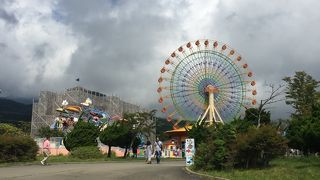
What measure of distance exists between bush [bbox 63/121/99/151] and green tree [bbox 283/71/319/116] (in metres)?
25.0

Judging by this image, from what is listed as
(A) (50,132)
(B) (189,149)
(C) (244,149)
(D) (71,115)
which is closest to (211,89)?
(B) (189,149)

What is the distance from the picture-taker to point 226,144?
1983 cm

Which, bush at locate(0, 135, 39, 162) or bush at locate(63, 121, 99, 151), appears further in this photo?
bush at locate(63, 121, 99, 151)

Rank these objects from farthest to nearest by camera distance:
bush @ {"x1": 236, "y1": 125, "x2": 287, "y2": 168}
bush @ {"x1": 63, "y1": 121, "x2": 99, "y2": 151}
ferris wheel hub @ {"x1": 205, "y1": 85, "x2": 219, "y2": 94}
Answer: ferris wheel hub @ {"x1": 205, "y1": 85, "x2": 219, "y2": 94} → bush @ {"x1": 63, "y1": 121, "x2": 99, "y2": 151} → bush @ {"x1": 236, "y1": 125, "x2": 287, "y2": 168}

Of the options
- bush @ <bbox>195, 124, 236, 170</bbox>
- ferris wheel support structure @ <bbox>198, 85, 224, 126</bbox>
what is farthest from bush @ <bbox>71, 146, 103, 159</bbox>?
ferris wheel support structure @ <bbox>198, 85, 224, 126</bbox>

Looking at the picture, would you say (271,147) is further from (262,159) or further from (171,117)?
(171,117)

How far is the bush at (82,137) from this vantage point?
154 ft

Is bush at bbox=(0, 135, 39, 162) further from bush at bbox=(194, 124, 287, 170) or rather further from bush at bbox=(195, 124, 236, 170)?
bush at bbox=(194, 124, 287, 170)

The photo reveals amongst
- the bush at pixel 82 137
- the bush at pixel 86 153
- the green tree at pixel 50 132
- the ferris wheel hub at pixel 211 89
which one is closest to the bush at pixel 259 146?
the bush at pixel 86 153

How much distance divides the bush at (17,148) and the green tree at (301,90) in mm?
35228

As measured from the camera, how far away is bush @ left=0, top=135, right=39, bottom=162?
28281 millimetres

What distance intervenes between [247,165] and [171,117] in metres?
42.2

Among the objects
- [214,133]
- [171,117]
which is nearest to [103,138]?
[171,117]

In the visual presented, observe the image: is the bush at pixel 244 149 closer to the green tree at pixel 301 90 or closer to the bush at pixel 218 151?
the bush at pixel 218 151
